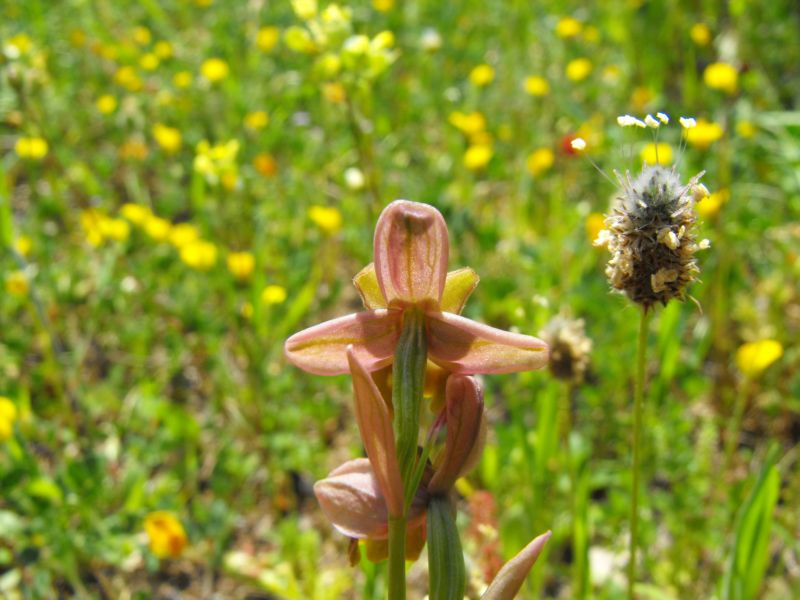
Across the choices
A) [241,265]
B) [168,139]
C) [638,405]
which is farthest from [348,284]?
[638,405]

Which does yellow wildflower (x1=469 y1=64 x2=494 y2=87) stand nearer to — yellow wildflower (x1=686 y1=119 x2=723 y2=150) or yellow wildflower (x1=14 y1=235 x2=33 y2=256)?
yellow wildflower (x1=686 y1=119 x2=723 y2=150)

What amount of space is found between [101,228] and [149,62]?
1.67m

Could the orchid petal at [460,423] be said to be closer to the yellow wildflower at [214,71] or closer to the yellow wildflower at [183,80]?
the yellow wildflower at [214,71]

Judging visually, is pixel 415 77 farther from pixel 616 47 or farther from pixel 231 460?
pixel 231 460

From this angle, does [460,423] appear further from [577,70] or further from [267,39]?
[267,39]

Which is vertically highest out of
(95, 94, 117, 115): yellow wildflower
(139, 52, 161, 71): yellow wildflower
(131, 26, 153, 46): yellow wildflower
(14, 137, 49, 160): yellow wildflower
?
(131, 26, 153, 46): yellow wildflower

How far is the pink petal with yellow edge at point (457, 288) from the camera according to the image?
1000 mm

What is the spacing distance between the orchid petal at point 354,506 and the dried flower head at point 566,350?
0.81m

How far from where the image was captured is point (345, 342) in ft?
3.19

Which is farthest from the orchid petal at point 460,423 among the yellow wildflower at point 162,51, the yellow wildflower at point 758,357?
the yellow wildflower at point 162,51

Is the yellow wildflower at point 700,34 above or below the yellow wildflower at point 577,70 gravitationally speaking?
A: above

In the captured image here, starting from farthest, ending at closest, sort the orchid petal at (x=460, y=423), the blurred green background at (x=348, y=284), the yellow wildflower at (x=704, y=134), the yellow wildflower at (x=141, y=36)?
1. the yellow wildflower at (x=141, y=36)
2. the yellow wildflower at (x=704, y=134)
3. the blurred green background at (x=348, y=284)
4. the orchid petal at (x=460, y=423)

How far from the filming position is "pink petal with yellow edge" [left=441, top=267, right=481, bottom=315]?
100cm

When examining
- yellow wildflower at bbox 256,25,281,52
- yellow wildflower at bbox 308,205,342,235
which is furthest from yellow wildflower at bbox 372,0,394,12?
yellow wildflower at bbox 308,205,342,235
